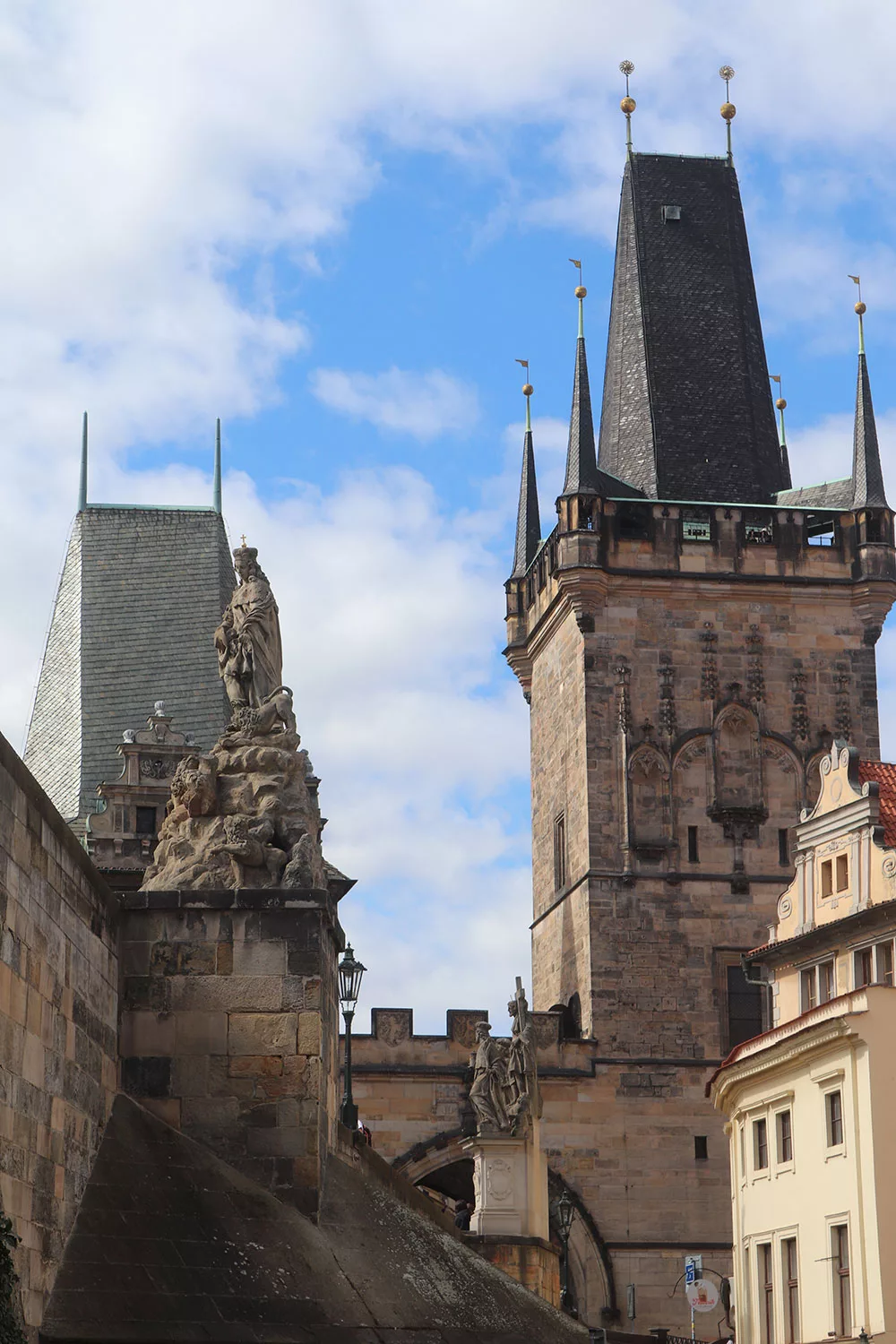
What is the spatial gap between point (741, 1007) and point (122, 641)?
45.8ft

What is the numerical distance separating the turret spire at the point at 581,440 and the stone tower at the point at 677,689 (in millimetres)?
64

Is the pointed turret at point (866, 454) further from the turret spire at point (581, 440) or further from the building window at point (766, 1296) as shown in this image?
the building window at point (766, 1296)

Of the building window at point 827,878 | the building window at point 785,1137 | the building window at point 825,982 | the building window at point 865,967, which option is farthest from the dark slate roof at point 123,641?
the building window at point 785,1137

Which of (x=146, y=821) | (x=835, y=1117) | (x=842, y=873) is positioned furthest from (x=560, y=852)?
(x=835, y=1117)

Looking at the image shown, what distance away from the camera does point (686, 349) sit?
53500 mm

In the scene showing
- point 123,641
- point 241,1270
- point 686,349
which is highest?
point 686,349

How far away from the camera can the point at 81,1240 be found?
1305 cm

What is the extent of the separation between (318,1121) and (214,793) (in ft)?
7.00

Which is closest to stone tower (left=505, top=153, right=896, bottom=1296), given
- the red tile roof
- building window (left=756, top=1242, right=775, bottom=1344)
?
the red tile roof

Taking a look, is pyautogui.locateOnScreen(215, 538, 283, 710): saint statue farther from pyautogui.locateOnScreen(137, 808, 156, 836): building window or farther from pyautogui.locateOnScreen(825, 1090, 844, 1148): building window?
pyautogui.locateOnScreen(137, 808, 156, 836): building window

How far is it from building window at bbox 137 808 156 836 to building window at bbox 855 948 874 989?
12.2m

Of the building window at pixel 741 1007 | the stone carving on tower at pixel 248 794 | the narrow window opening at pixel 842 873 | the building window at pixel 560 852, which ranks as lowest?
the stone carving on tower at pixel 248 794

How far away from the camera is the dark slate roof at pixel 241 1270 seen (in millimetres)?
12703

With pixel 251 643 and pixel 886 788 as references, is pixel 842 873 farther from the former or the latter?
pixel 251 643
